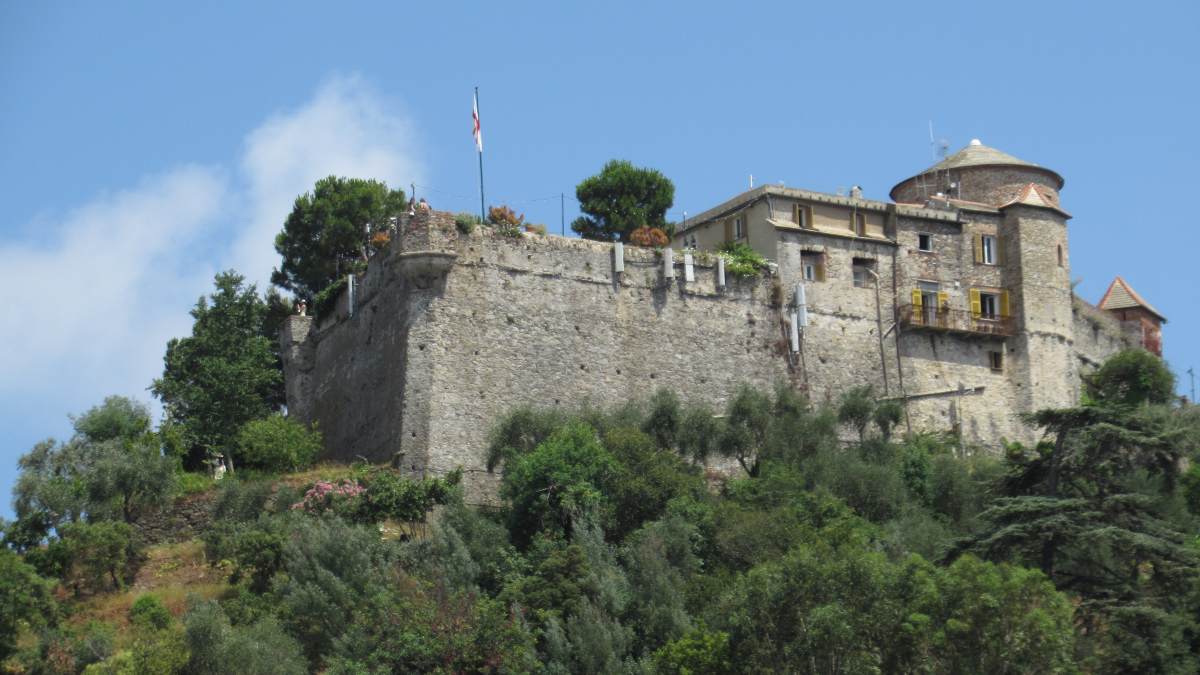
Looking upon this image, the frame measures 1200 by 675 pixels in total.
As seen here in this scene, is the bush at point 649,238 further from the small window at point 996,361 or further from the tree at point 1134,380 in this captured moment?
the tree at point 1134,380

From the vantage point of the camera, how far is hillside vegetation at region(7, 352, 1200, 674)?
36156 millimetres

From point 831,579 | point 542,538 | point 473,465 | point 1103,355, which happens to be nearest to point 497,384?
point 473,465

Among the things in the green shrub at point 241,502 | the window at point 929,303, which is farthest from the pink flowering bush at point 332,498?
the window at point 929,303

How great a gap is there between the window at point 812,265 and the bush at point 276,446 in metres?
13.6

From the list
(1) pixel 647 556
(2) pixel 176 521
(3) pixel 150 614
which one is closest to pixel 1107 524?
(1) pixel 647 556

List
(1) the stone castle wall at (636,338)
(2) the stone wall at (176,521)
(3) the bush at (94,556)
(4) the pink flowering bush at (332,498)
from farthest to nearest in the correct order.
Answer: (1) the stone castle wall at (636,338) → (2) the stone wall at (176,521) → (4) the pink flowering bush at (332,498) → (3) the bush at (94,556)

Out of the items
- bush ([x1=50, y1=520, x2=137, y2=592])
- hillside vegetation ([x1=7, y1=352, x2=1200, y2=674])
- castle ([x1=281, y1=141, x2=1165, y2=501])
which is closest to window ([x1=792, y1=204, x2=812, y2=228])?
castle ([x1=281, y1=141, x2=1165, y2=501])

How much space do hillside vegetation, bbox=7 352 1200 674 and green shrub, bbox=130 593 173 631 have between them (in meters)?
0.11

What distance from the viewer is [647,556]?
41.2m

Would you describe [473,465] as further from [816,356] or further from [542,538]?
[816,356]

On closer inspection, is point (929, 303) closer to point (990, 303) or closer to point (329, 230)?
point (990, 303)

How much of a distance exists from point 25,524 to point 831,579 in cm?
1917

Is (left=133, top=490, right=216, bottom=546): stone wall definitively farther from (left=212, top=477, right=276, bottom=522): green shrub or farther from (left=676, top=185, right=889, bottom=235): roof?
(left=676, top=185, right=889, bottom=235): roof

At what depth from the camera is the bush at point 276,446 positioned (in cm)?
4972
